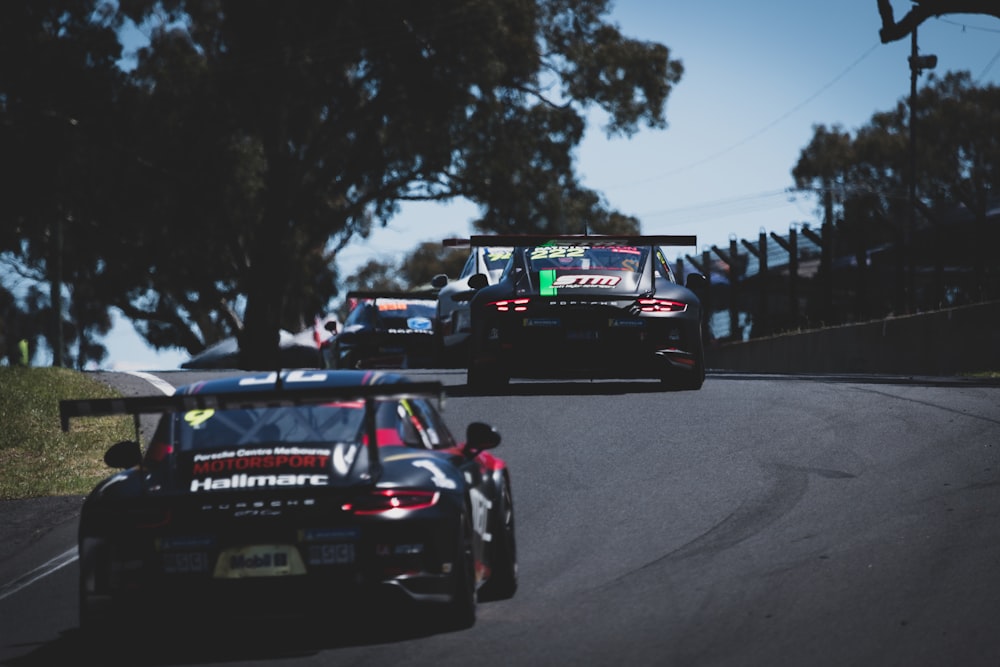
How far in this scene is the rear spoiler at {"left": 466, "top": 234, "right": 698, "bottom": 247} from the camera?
14883 millimetres

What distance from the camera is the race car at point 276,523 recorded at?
21.8 ft

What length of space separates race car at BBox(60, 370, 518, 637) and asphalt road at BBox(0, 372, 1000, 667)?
0.24 m

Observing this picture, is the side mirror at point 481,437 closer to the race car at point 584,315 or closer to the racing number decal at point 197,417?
the racing number decal at point 197,417

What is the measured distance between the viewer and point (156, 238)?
4534cm

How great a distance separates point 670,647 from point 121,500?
237cm

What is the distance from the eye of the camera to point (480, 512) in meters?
7.52

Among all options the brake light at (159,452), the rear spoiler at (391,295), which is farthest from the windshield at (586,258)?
the brake light at (159,452)

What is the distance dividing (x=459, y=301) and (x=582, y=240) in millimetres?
4094

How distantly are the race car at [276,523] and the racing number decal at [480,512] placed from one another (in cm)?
4

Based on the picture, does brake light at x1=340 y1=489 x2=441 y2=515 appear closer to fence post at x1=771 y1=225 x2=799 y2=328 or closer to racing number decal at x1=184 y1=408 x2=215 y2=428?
racing number decal at x1=184 y1=408 x2=215 y2=428

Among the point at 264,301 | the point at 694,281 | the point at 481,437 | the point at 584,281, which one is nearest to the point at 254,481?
the point at 481,437

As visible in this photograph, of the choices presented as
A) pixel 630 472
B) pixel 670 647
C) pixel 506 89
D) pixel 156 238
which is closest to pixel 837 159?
pixel 506 89

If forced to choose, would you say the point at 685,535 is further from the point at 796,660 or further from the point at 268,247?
the point at 268,247

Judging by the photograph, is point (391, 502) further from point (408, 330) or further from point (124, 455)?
point (408, 330)
